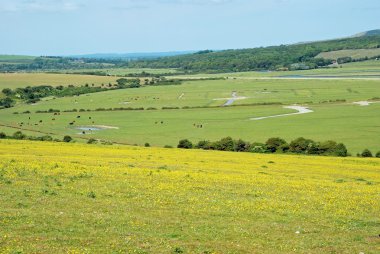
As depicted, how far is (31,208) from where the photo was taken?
21.6m

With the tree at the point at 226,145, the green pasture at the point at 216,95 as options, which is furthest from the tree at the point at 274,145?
the green pasture at the point at 216,95

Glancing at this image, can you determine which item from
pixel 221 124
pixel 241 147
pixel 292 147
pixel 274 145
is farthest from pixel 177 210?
pixel 221 124

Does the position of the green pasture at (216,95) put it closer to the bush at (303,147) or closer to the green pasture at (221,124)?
the green pasture at (221,124)

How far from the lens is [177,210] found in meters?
22.6

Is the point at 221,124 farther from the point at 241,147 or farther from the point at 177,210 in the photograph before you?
the point at 177,210

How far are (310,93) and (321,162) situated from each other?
121607mm

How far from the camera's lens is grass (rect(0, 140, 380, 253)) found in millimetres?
17594

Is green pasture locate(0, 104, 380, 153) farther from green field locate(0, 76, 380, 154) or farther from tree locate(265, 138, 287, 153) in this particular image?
tree locate(265, 138, 287, 153)

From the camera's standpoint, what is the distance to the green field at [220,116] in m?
94.4

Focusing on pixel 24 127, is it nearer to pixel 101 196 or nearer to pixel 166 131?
pixel 166 131

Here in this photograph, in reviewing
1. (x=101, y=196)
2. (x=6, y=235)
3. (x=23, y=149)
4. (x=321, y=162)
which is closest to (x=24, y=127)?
(x=23, y=149)

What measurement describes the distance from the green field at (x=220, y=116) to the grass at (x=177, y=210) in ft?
155

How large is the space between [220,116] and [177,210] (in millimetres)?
100020

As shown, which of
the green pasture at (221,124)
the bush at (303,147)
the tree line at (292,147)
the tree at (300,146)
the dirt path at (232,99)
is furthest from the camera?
the dirt path at (232,99)
